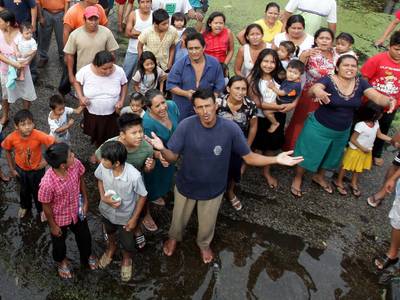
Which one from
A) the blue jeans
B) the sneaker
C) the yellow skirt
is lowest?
the sneaker

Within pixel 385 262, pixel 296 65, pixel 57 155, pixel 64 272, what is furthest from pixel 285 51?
pixel 64 272

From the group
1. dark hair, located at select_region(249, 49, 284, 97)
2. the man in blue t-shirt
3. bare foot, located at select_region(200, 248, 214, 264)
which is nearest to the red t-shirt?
dark hair, located at select_region(249, 49, 284, 97)

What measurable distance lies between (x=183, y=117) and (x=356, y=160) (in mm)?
2140

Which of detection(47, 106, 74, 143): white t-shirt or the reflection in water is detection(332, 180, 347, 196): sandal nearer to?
the reflection in water

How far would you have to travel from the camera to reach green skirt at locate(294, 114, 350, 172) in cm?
486

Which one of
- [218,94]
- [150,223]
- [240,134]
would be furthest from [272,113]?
[150,223]

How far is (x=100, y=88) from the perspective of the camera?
483 centimetres

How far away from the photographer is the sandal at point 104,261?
4027 mm

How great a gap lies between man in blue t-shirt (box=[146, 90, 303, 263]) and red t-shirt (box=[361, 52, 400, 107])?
7.64ft

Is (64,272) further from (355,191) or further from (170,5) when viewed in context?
(170,5)

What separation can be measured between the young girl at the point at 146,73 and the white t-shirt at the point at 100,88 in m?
0.48

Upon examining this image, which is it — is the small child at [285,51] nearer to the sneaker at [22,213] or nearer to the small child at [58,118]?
the small child at [58,118]

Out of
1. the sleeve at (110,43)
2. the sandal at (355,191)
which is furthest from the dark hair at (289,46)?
the sleeve at (110,43)

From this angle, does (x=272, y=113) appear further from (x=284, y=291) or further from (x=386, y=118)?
(x=284, y=291)
